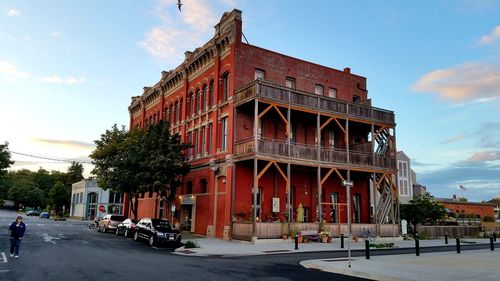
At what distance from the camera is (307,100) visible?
93.2 ft

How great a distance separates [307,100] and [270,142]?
4.60 metres

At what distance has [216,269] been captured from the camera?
1301 centimetres

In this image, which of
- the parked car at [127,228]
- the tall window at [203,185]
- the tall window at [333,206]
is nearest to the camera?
the parked car at [127,228]

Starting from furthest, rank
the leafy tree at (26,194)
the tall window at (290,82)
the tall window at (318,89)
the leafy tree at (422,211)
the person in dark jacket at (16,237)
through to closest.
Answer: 1. the leafy tree at (26,194)
2. the leafy tree at (422,211)
3. the tall window at (318,89)
4. the tall window at (290,82)
5. the person in dark jacket at (16,237)

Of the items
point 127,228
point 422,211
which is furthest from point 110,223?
point 422,211

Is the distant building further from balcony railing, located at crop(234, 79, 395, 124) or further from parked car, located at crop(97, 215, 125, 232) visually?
parked car, located at crop(97, 215, 125, 232)

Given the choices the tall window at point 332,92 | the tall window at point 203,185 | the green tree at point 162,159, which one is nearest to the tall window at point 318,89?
the tall window at point 332,92

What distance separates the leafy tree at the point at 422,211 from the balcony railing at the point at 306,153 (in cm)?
656

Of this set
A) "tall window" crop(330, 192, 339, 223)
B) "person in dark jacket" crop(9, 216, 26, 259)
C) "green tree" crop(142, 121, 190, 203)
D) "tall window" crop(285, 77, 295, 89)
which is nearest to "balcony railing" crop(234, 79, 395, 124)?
"tall window" crop(285, 77, 295, 89)

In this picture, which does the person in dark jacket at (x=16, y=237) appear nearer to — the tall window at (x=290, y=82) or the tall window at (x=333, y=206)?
the tall window at (x=290, y=82)

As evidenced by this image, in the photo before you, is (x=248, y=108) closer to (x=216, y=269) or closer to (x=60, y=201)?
(x=216, y=269)

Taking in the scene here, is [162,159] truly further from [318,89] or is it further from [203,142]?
[318,89]

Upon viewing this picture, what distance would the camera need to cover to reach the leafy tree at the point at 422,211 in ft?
116

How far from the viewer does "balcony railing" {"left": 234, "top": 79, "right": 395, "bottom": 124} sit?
86.9 ft
